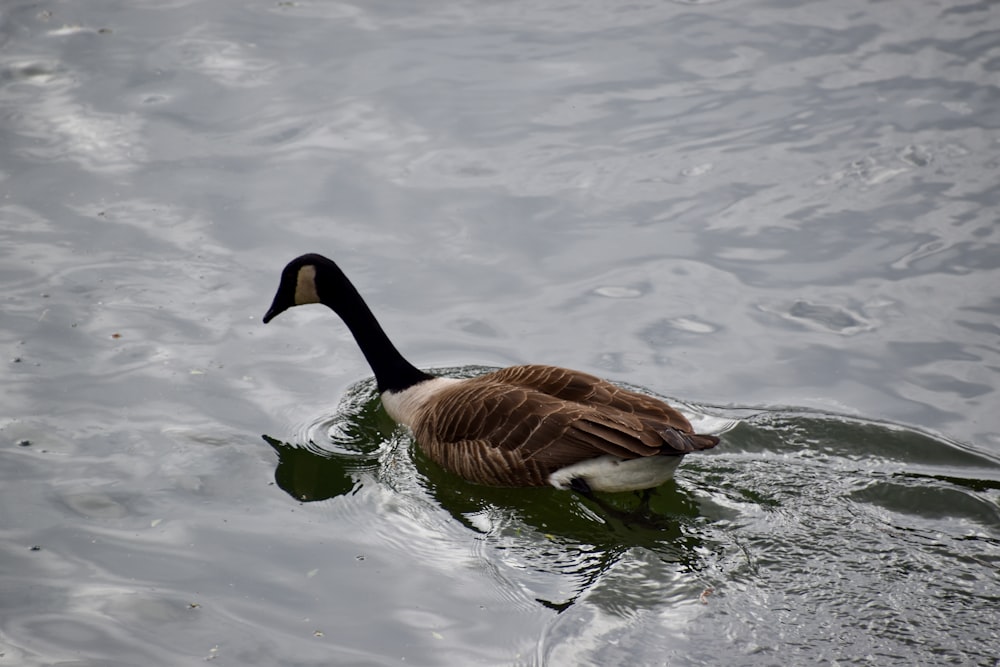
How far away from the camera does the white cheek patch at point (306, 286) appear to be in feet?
27.7

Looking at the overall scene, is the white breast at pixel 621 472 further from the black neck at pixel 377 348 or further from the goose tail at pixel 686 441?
the black neck at pixel 377 348

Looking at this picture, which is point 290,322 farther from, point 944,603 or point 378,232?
point 944,603

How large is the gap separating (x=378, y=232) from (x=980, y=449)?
5.61 m

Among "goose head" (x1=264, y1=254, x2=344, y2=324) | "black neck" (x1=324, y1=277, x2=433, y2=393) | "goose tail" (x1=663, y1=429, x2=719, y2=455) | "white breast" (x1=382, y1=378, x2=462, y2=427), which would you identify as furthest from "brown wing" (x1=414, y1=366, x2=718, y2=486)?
"goose head" (x1=264, y1=254, x2=344, y2=324)

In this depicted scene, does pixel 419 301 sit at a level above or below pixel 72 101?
below

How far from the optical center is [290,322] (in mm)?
9617

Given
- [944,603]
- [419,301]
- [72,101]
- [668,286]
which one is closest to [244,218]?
[419,301]

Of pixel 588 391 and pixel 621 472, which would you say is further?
pixel 588 391

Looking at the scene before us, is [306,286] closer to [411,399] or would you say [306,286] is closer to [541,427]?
[411,399]

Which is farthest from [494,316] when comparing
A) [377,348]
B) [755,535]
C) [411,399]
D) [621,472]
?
[755,535]

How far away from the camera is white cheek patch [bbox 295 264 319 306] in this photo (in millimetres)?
8453

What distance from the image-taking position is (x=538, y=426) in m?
7.14

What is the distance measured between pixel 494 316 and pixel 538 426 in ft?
7.95

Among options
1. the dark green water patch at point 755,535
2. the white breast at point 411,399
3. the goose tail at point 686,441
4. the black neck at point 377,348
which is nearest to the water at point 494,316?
the dark green water patch at point 755,535
